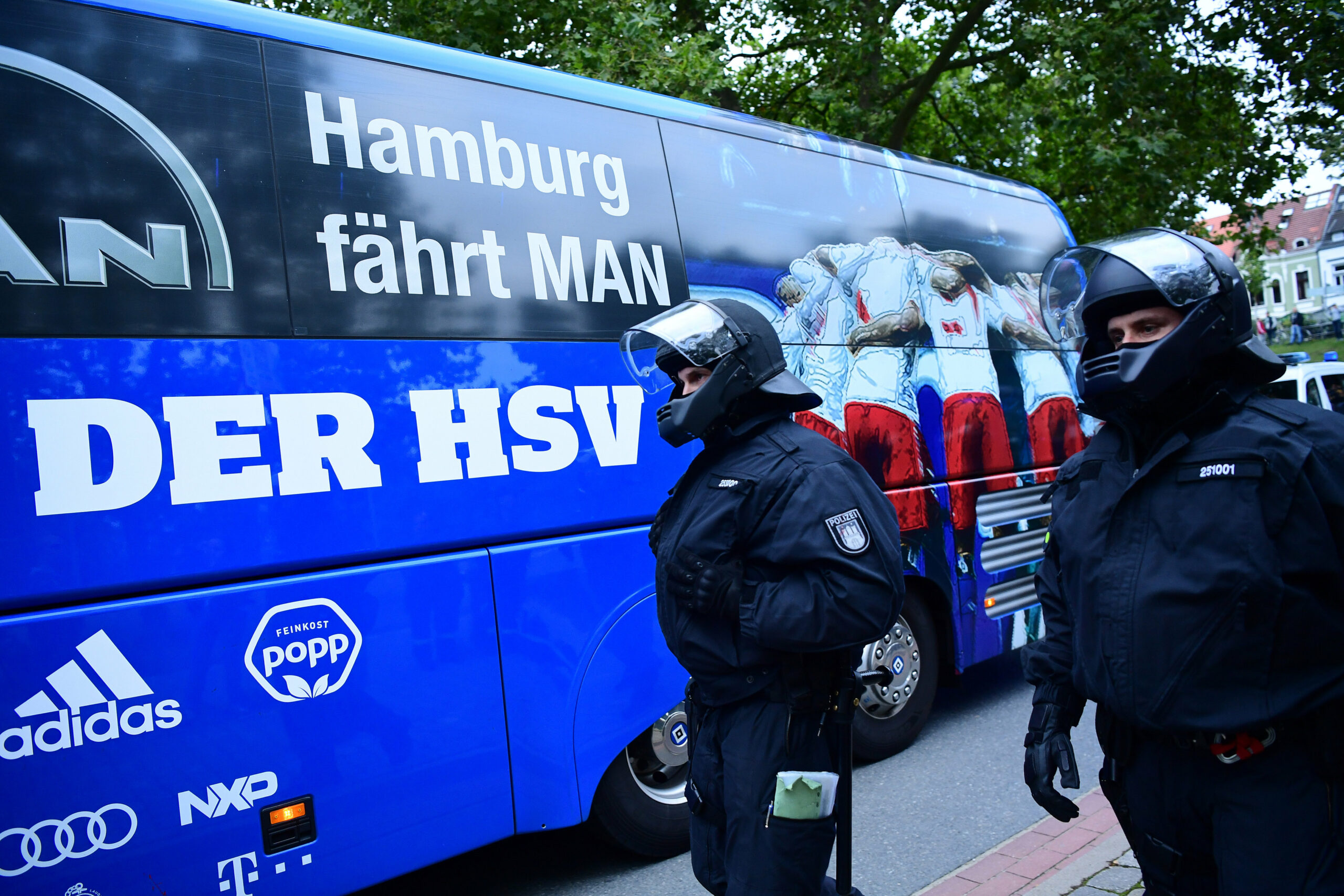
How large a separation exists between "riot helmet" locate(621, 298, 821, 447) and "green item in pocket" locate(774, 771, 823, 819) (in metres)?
0.90

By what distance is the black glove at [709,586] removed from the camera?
2359 mm

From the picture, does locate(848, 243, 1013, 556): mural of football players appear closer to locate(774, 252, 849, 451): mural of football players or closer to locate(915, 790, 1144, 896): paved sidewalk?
locate(774, 252, 849, 451): mural of football players

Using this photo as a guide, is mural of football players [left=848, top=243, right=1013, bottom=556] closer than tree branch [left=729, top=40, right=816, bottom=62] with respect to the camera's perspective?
Yes

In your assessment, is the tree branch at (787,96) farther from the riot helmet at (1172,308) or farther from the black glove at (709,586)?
the black glove at (709,586)

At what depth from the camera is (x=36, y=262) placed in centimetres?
256

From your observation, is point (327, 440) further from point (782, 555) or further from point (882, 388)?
point (882, 388)

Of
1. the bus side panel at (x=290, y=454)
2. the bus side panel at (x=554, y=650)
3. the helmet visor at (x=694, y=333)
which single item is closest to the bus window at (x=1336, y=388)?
the bus side panel at (x=290, y=454)

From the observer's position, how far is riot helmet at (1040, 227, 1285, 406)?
2020 millimetres

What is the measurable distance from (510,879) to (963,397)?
3214mm

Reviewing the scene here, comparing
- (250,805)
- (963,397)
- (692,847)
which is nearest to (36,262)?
(250,805)

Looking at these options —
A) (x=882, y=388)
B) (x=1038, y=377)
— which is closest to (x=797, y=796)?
(x=882, y=388)

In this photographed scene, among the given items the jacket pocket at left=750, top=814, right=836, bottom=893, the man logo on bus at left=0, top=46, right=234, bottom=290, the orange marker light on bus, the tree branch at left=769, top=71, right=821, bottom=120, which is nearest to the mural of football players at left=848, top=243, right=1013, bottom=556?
the jacket pocket at left=750, top=814, right=836, bottom=893

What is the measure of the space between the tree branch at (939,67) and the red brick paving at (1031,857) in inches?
360

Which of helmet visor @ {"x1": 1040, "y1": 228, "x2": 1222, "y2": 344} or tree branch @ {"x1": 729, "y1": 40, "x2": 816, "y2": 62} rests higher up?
tree branch @ {"x1": 729, "y1": 40, "x2": 816, "y2": 62}
